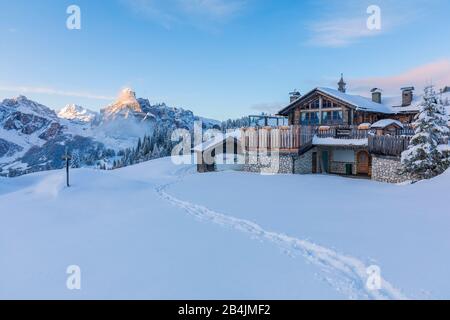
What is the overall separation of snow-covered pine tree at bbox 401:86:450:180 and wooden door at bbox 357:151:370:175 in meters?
5.06

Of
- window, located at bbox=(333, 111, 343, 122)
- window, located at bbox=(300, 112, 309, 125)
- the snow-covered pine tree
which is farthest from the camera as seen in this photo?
window, located at bbox=(300, 112, 309, 125)

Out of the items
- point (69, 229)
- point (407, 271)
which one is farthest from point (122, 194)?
point (407, 271)

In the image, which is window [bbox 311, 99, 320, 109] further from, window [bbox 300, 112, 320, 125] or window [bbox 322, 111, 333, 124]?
window [bbox 322, 111, 333, 124]

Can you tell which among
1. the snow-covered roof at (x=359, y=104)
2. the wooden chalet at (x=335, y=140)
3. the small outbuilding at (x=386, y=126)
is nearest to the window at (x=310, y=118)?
the wooden chalet at (x=335, y=140)

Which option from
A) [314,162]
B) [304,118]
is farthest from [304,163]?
[304,118]

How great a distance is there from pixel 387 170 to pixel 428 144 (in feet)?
9.40

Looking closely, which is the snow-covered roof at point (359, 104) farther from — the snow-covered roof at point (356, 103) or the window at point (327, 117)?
the window at point (327, 117)

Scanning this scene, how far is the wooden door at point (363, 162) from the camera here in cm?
2170

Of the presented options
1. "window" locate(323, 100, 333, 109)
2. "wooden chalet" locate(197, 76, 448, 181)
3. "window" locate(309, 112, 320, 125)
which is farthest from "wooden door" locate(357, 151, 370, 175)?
"window" locate(309, 112, 320, 125)

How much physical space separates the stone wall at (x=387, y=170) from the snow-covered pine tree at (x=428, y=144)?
2.98 ft

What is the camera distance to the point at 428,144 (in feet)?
51.4

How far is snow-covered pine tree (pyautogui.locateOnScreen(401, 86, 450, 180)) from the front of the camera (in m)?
15.6

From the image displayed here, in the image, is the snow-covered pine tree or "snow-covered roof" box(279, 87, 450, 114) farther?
"snow-covered roof" box(279, 87, 450, 114)

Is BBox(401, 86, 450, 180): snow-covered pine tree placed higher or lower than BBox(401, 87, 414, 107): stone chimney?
lower
